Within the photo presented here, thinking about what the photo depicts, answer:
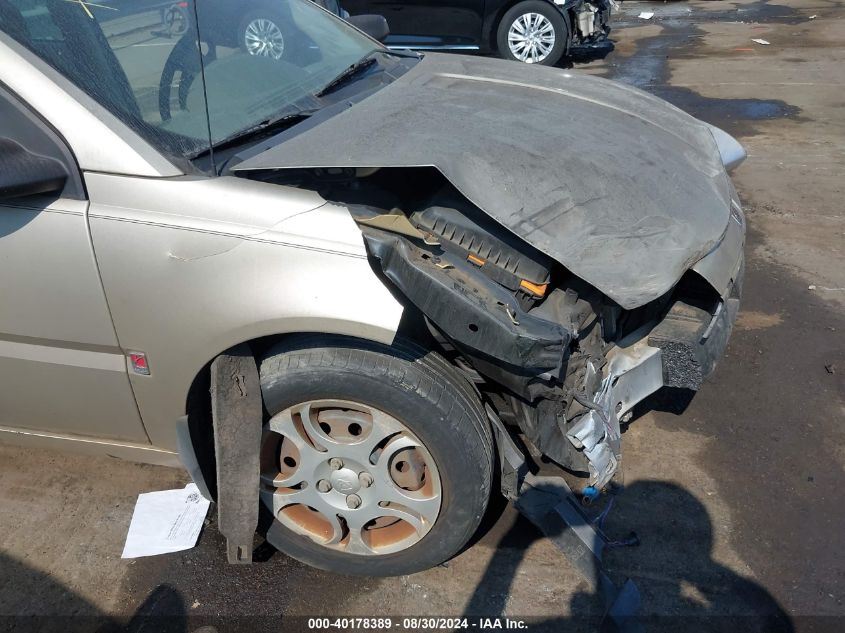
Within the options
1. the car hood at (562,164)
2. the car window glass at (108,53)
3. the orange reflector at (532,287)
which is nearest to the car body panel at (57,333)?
the car window glass at (108,53)

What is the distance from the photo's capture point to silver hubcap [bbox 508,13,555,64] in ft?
27.2

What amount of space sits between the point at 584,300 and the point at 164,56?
63.5 inches

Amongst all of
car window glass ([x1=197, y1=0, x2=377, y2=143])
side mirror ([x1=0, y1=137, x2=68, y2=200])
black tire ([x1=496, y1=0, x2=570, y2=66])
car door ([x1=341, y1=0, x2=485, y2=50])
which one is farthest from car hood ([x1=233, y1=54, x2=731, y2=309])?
black tire ([x1=496, y1=0, x2=570, y2=66])

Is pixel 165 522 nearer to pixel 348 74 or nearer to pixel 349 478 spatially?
pixel 349 478

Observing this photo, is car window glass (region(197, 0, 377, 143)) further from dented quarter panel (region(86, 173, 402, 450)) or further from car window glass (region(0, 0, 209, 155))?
dented quarter panel (region(86, 173, 402, 450))

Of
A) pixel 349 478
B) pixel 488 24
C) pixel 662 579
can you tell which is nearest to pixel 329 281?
pixel 349 478

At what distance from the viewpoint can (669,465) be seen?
2678mm

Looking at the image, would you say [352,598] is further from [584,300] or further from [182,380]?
[584,300]

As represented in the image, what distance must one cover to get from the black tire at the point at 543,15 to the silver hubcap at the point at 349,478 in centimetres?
727

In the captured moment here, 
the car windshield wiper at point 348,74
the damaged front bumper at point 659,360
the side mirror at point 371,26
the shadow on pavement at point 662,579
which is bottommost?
the shadow on pavement at point 662,579

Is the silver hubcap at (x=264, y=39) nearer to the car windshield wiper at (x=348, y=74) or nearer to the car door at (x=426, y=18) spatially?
the car windshield wiper at (x=348, y=74)

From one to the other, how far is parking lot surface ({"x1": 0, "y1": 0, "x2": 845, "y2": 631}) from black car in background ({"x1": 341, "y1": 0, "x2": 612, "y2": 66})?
5.75 m

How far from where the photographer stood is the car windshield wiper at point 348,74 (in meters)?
2.49

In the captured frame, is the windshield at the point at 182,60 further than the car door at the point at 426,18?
No
